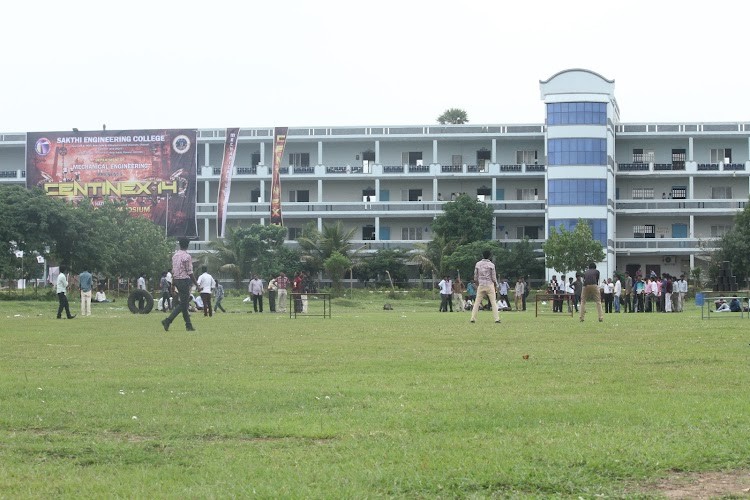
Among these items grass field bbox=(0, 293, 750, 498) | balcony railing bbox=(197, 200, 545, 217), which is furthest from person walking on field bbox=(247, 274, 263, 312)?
balcony railing bbox=(197, 200, 545, 217)

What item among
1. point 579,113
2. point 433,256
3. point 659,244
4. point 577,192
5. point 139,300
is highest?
point 579,113

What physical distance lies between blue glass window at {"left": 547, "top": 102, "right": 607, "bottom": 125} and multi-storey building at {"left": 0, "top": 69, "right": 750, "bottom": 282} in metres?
0.15

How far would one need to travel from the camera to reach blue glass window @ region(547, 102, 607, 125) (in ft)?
262

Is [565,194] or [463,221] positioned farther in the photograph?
[463,221]

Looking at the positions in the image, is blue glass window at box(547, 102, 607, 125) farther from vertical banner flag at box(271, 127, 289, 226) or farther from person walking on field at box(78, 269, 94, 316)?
person walking on field at box(78, 269, 94, 316)

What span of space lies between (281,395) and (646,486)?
4.92 metres

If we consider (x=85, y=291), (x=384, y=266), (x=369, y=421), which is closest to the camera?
(x=369, y=421)

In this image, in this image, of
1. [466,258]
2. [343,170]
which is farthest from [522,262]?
[343,170]

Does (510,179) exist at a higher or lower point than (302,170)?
lower

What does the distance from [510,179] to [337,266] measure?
1993 centimetres

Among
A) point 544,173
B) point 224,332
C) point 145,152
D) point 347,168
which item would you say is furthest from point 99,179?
point 224,332

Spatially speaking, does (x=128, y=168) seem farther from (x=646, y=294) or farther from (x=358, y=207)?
(x=646, y=294)

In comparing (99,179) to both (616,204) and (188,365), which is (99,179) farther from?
(188,365)

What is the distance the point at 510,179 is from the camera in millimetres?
87062
